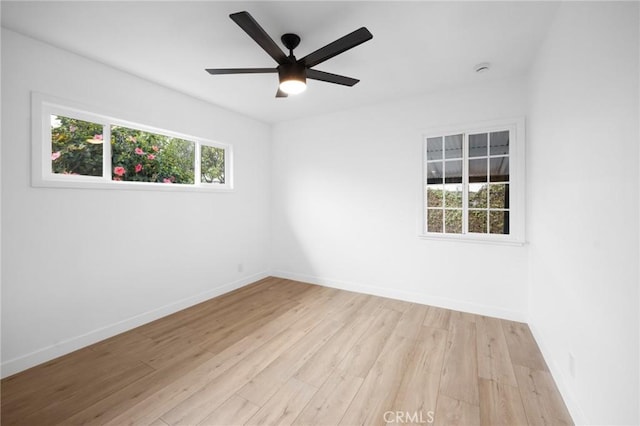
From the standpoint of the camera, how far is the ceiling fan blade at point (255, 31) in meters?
1.52

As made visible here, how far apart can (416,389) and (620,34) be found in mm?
2282

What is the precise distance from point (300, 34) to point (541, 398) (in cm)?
321

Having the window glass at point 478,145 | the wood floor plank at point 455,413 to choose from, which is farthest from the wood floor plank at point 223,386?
the window glass at point 478,145

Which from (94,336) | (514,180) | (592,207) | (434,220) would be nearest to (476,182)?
(514,180)

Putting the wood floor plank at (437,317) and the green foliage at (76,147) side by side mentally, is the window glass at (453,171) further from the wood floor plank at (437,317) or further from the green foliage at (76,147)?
the green foliage at (76,147)

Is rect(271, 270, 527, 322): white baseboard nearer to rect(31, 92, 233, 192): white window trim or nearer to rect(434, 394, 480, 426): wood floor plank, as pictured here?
rect(434, 394, 480, 426): wood floor plank

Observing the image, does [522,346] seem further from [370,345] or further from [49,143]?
[49,143]

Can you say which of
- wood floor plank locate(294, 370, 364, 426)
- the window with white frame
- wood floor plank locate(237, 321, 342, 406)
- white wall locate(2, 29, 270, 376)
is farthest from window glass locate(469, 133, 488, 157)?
white wall locate(2, 29, 270, 376)

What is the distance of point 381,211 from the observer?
3.74 meters

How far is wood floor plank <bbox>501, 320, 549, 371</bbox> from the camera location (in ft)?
7.22

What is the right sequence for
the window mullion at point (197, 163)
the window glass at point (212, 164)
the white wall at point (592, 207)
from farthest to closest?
the window glass at point (212, 164), the window mullion at point (197, 163), the white wall at point (592, 207)

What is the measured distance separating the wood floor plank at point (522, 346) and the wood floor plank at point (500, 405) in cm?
42

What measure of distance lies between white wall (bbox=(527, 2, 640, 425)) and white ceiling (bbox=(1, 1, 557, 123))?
44 cm

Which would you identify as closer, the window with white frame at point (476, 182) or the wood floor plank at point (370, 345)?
the wood floor plank at point (370, 345)
